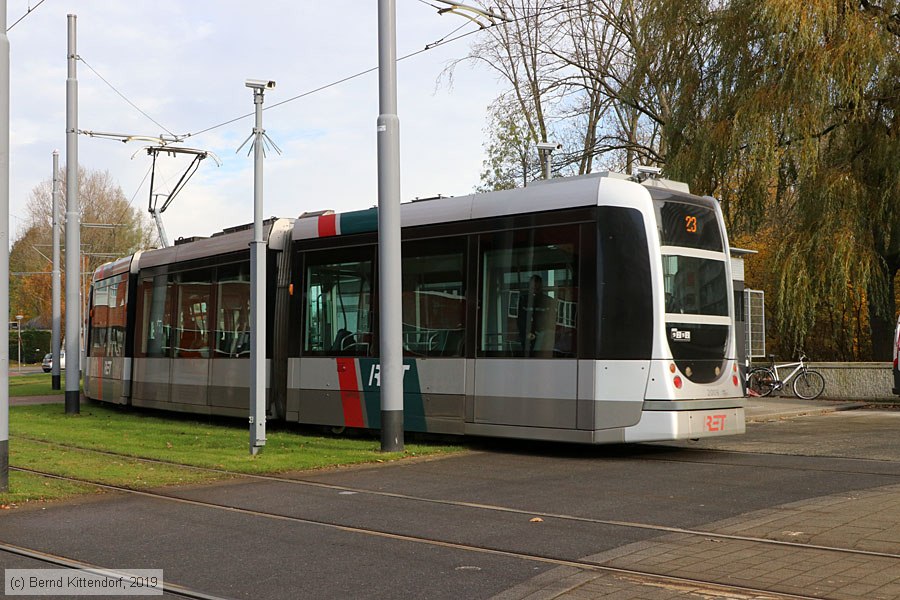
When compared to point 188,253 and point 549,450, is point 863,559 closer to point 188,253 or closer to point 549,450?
point 549,450

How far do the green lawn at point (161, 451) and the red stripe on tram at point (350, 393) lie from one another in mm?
313

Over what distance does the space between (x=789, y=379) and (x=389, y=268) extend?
Answer: 13412 millimetres

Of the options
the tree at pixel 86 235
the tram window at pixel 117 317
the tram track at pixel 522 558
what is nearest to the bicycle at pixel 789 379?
the tram window at pixel 117 317

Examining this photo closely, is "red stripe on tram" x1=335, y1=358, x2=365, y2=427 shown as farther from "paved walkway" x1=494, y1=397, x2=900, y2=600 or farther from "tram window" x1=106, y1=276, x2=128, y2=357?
"tram window" x1=106, y1=276, x2=128, y2=357

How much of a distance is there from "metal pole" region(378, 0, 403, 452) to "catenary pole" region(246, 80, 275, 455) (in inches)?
57.6

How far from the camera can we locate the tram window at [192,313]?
18.7 meters

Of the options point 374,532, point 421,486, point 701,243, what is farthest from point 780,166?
point 374,532

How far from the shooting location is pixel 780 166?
20453 millimetres

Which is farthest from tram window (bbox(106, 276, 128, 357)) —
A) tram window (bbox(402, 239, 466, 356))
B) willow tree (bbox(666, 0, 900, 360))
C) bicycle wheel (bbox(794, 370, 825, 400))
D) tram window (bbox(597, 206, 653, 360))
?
bicycle wheel (bbox(794, 370, 825, 400))

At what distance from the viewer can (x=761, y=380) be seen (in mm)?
24172

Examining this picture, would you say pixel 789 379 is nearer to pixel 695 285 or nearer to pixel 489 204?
pixel 695 285

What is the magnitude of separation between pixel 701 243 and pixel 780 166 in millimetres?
8620

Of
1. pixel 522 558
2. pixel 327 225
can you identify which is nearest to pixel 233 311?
pixel 327 225

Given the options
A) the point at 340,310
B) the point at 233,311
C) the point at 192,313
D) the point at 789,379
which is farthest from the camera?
the point at 789,379
